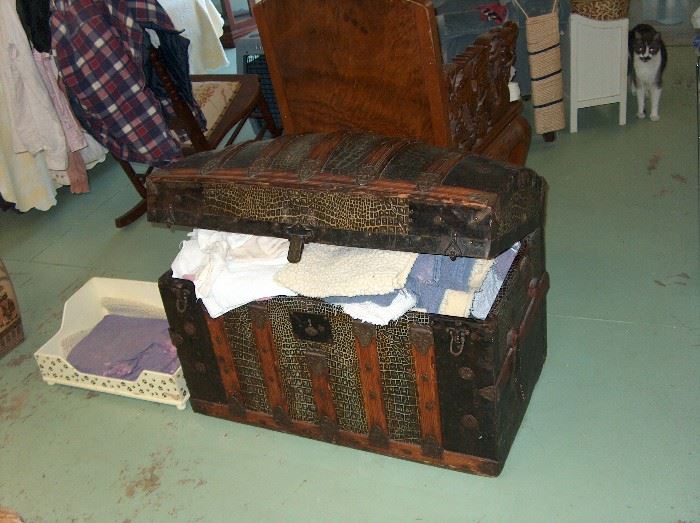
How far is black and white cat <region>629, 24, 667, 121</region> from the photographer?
375cm

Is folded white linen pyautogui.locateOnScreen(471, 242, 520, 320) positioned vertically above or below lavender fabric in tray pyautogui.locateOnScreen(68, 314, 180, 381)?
above

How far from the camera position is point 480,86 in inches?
104

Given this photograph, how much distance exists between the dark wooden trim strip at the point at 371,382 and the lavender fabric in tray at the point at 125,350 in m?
0.82

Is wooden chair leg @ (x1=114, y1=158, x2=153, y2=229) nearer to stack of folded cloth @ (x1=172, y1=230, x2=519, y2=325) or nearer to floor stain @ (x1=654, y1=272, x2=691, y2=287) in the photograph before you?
stack of folded cloth @ (x1=172, y1=230, x2=519, y2=325)

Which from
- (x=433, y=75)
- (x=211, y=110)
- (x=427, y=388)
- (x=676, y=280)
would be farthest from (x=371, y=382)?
(x=211, y=110)

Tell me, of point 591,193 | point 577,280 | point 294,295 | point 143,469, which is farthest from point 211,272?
point 591,193

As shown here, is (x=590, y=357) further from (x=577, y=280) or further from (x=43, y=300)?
(x=43, y=300)

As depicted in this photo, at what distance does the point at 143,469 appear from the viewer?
2336 mm

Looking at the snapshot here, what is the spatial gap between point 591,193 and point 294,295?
71.9 inches

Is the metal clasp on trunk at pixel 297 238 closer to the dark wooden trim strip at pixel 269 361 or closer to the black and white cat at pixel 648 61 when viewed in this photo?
the dark wooden trim strip at pixel 269 361

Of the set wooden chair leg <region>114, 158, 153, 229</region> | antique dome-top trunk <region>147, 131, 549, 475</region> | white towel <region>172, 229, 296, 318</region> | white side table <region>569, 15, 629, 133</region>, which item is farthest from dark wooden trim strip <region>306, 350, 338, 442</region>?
white side table <region>569, 15, 629, 133</region>

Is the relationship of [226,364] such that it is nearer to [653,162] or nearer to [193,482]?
[193,482]

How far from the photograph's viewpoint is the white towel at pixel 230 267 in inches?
82.7

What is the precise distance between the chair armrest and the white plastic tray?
1228 mm
